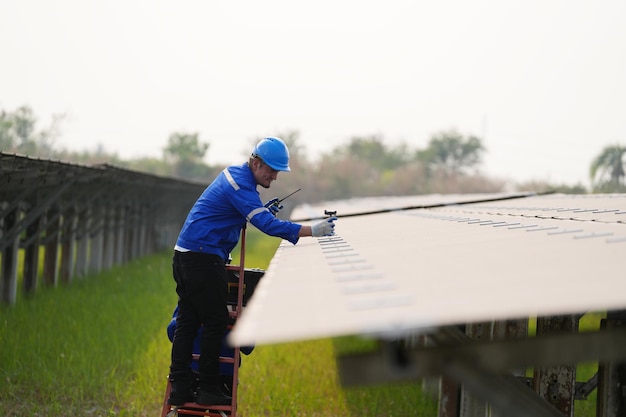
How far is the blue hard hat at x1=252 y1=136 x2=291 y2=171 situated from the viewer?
5.20m

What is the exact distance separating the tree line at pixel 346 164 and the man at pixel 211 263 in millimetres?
44572

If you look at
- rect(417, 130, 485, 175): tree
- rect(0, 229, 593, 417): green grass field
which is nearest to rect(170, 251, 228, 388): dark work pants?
rect(0, 229, 593, 417): green grass field

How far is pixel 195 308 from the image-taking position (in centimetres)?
519

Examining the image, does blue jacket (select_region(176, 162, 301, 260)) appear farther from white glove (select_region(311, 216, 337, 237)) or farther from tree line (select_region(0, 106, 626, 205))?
tree line (select_region(0, 106, 626, 205))

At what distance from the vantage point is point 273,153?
17.1ft

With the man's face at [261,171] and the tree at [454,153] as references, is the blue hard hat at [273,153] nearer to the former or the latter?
the man's face at [261,171]

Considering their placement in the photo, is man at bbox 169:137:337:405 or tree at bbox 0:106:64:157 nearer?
man at bbox 169:137:337:405

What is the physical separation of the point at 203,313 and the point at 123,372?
11.4 ft

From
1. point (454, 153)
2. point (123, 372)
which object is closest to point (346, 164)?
point (454, 153)

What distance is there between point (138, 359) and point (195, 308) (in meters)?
3.86

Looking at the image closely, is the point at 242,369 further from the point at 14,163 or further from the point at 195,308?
the point at 195,308

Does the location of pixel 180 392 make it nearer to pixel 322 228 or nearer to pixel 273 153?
pixel 322 228

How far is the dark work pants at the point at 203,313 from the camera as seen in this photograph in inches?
201

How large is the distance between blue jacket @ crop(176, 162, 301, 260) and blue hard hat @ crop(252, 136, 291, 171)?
13cm
